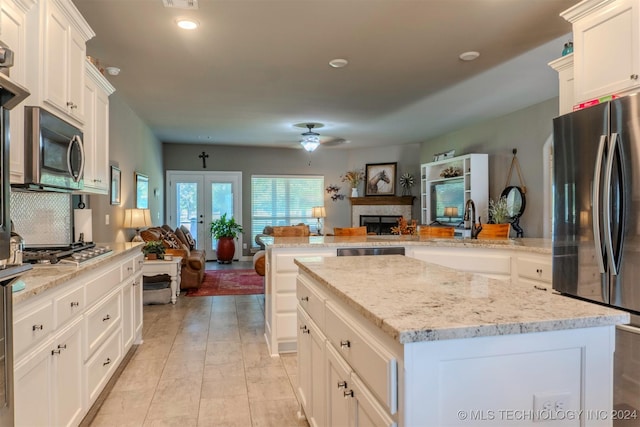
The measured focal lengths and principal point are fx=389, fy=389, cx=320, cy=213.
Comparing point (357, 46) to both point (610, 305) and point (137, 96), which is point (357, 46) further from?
point (137, 96)

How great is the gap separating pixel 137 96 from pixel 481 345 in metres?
5.19

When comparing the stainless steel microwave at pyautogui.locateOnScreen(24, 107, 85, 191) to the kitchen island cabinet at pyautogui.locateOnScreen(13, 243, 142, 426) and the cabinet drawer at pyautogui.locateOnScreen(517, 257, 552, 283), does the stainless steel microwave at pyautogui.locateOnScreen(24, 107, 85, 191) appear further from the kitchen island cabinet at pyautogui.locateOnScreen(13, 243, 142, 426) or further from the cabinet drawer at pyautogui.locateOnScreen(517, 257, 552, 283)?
the cabinet drawer at pyautogui.locateOnScreen(517, 257, 552, 283)

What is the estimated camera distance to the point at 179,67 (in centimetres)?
393

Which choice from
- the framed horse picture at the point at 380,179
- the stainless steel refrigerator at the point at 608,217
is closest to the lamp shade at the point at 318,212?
→ the framed horse picture at the point at 380,179

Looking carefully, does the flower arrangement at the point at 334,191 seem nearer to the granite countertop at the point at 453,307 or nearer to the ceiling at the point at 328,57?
the ceiling at the point at 328,57

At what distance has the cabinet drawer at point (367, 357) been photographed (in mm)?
965

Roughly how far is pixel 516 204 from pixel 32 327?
19.3 feet

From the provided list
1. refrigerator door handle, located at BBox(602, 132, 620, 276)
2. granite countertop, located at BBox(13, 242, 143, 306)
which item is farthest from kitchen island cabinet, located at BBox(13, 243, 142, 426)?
refrigerator door handle, located at BBox(602, 132, 620, 276)

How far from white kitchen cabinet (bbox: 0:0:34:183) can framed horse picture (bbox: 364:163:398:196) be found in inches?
306

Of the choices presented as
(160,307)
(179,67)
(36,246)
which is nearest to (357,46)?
(179,67)

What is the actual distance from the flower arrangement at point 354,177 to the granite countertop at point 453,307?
7.76 m

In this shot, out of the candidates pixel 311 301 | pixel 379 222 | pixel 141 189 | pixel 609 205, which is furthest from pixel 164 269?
pixel 379 222

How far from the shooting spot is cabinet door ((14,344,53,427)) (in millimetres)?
1411

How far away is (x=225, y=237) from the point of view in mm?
8516
